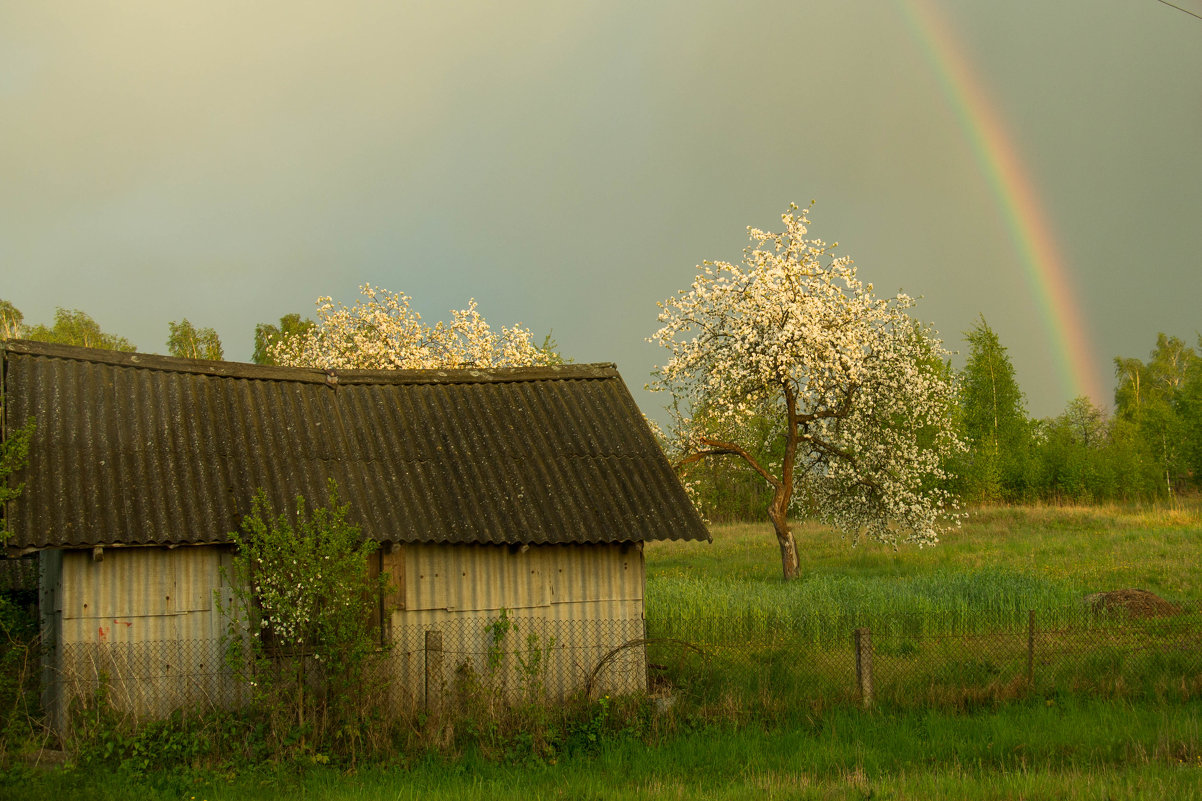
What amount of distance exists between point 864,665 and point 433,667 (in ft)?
18.1

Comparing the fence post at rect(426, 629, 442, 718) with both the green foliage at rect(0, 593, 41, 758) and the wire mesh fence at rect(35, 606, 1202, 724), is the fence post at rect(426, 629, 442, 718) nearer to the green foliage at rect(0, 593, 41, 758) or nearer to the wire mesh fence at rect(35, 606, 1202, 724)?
the wire mesh fence at rect(35, 606, 1202, 724)

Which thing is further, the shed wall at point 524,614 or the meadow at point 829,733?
the shed wall at point 524,614

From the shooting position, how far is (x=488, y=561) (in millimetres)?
12523

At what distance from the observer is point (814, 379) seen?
88.7ft

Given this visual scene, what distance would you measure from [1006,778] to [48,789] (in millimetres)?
9093

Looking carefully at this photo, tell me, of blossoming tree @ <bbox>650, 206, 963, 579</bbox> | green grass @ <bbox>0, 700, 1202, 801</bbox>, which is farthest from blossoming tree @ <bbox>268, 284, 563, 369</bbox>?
green grass @ <bbox>0, 700, 1202, 801</bbox>

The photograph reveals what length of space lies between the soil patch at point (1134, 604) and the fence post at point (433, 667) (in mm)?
13244

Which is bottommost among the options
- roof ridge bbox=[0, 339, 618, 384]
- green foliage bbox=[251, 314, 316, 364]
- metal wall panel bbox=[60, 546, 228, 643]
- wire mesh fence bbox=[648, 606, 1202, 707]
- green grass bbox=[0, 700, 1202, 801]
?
green grass bbox=[0, 700, 1202, 801]

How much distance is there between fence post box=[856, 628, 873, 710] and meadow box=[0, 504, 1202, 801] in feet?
0.57

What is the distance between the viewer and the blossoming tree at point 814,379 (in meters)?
27.0

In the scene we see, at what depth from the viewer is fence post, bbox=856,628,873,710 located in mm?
11602

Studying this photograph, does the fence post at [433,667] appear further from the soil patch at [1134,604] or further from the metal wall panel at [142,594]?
the soil patch at [1134,604]

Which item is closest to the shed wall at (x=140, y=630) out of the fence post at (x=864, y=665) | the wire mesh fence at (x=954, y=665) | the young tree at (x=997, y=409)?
the wire mesh fence at (x=954, y=665)

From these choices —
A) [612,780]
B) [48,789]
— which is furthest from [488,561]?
[48,789]
